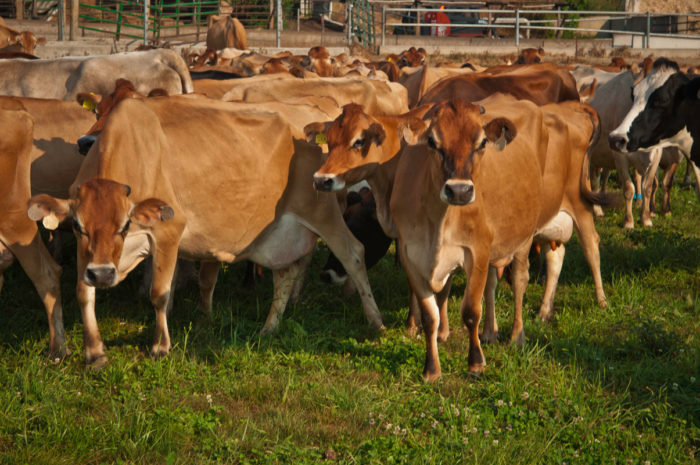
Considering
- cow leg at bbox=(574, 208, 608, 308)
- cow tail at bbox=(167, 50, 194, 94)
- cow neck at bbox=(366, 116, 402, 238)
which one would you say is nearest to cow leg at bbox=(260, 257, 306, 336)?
cow neck at bbox=(366, 116, 402, 238)

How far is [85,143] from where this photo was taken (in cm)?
625

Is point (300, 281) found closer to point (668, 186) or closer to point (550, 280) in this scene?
point (550, 280)

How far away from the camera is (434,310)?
5684mm

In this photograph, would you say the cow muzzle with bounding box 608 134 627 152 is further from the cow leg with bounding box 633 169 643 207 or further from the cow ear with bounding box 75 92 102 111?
the cow ear with bounding box 75 92 102 111

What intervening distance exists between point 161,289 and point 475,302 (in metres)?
2.21

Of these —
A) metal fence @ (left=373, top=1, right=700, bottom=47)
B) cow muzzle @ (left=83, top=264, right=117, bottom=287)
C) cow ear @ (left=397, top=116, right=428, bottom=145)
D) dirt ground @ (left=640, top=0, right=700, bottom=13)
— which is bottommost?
cow muzzle @ (left=83, top=264, right=117, bottom=287)

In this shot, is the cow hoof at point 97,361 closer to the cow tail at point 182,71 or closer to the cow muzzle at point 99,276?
the cow muzzle at point 99,276

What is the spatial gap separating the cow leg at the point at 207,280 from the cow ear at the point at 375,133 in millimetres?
1817

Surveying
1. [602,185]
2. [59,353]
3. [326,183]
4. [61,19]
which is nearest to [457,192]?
[326,183]

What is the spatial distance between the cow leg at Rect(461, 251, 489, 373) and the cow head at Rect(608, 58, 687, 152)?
3.26 metres

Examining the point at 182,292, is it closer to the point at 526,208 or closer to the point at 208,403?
the point at 208,403

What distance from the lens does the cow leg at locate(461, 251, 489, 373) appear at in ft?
18.1

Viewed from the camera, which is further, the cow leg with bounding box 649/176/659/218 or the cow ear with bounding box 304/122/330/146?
the cow leg with bounding box 649/176/659/218

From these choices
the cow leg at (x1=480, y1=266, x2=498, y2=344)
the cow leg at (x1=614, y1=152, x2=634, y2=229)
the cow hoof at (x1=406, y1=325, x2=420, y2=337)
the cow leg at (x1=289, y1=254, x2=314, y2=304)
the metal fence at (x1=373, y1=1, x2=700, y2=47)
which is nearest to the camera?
the cow leg at (x1=480, y1=266, x2=498, y2=344)
